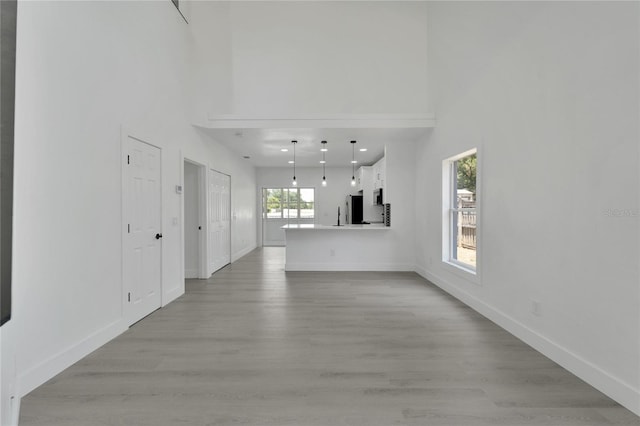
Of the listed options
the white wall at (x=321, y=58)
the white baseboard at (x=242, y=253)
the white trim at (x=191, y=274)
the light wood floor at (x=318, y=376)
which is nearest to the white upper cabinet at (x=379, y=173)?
the white wall at (x=321, y=58)

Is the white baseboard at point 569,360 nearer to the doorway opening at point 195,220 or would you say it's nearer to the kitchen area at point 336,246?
the kitchen area at point 336,246

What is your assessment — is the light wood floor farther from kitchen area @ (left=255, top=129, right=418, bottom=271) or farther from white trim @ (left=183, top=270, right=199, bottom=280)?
kitchen area @ (left=255, top=129, right=418, bottom=271)

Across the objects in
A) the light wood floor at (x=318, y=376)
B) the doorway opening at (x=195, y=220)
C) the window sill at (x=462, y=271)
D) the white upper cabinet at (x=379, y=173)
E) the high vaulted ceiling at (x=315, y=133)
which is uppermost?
the high vaulted ceiling at (x=315, y=133)

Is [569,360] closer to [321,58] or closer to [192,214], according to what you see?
[321,58]

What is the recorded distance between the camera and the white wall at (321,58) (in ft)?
17.3

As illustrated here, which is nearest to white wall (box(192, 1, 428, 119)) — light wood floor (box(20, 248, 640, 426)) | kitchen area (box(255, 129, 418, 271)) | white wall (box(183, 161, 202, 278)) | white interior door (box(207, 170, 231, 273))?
kitchen area (box(255, 129, 418, 271))

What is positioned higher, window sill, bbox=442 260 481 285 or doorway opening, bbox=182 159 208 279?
doorway opening, bbox=182 159 208 279

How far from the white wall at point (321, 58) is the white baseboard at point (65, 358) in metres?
3.56

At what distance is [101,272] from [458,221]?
4394mm

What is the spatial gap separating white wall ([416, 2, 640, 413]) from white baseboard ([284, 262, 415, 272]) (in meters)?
2.21

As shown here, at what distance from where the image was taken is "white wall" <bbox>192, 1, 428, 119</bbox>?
5277mm

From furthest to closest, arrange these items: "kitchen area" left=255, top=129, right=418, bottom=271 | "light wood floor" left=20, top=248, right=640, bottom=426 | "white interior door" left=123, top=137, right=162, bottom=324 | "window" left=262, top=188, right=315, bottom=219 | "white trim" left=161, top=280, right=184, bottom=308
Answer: "window" left=262, top=188, right=315, bottom=219, "kitchen area" left=255, top=129, right=418, bottom=271, "white trim" left=161, top=280, right=184, bottom=308, "white interior door" left=123, top=137, right=162, bottom=324, "light wood floor" left=20, top=248, right=640, bottom=426

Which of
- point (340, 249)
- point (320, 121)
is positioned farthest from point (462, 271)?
point (320, 121)

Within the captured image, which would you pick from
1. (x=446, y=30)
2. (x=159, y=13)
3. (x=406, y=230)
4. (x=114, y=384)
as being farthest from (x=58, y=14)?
(x=406, y=230)
